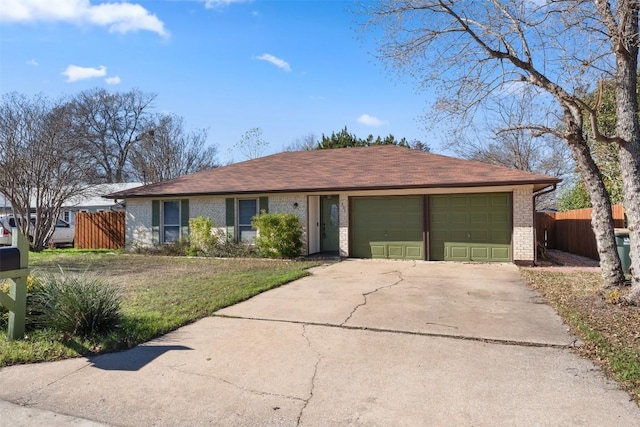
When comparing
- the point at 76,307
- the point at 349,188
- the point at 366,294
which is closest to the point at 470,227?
the point at 349,188

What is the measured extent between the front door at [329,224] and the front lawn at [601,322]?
23.8 feet

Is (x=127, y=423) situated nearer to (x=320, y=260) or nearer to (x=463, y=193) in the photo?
(x=320, y=260)

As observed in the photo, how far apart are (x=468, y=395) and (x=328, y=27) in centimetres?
899

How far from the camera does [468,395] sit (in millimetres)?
3502

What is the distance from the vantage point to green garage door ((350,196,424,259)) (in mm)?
13398

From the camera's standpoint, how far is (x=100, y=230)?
19.5m

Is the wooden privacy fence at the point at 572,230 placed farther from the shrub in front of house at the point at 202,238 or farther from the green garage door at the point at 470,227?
the shrub in front of house at the point at 202,238

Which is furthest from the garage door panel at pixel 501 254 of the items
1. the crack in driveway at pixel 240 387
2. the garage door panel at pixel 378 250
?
the crack in driveway at pixel 240 387

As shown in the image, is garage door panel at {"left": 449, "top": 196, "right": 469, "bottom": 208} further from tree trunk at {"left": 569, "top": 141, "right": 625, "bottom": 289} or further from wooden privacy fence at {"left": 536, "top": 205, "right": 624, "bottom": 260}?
tree trunk at {"left": 569, "top": 141, "right": 625, "bottom": 289}

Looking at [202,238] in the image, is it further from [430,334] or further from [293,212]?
[430,334]

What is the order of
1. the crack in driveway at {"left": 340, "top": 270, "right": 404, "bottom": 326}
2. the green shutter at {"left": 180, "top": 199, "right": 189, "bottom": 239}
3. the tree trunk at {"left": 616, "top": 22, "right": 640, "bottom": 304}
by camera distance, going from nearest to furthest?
the crack in driveway at {"left": 340, "top": 270, "right": 404, "bottom": 326} → the tree trunk at {"left": 616, "top": 22, "right": 640, "bottom": 304} → the green shutter at {"left": 180, "top": 199, "right": 189, "bottom": 239}

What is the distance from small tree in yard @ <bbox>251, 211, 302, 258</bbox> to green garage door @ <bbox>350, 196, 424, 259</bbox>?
1.96 m

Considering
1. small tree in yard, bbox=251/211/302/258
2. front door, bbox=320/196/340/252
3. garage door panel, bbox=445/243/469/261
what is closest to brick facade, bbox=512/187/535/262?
garage door panel, bbox=445/243/469/261

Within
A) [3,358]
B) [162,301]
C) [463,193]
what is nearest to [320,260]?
[463,193]
